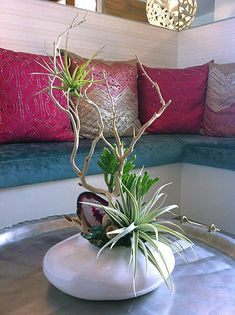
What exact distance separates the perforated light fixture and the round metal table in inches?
96.8

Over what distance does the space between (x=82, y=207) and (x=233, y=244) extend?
14.6 inches

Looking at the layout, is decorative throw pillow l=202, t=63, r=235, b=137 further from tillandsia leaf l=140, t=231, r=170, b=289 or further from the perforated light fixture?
tillandsia leaf l=140, t=231, r=170, b=289

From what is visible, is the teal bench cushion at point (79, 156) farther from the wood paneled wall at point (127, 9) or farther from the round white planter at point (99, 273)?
the wood paneled wall at point (127, 9)

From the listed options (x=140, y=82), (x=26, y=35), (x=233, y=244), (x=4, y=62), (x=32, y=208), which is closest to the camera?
(x=233, y=244)

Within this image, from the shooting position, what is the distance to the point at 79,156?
1.54 m

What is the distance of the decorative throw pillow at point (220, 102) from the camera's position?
211cm

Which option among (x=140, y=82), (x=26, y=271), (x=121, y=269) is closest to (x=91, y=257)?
(x=121, y=269)

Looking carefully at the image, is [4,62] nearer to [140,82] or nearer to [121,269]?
[140,82]

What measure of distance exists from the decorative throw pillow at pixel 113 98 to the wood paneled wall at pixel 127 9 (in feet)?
2.39

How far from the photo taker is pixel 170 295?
0.57 m

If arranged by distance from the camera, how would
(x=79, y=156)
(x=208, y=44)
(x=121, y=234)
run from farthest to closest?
(x=208, y=44) → (x=79, y=156) → (x=121, y=234)

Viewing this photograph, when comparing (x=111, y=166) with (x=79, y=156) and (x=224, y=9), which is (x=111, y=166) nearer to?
(x=79, y=156)

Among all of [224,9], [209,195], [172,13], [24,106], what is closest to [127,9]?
[172,13]

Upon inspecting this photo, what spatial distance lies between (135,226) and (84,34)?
213cm
